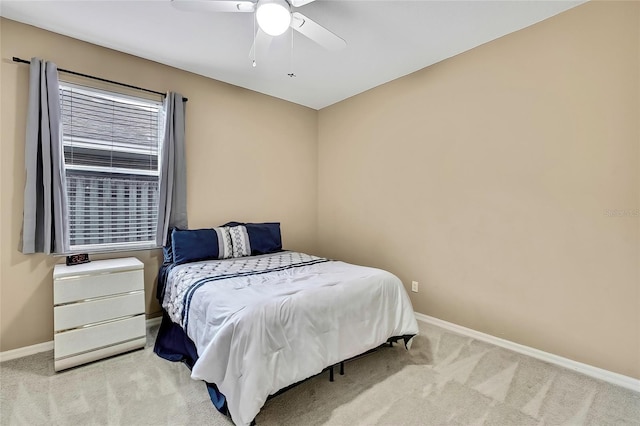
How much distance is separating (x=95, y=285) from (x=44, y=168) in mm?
1015

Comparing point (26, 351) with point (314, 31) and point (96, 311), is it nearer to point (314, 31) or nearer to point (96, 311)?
point (96, 311)

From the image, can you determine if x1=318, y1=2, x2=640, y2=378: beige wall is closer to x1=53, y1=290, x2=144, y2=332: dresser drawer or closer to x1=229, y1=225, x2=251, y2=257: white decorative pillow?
x1=229, y1=225, x2=251, y2=257: white decorative pillow

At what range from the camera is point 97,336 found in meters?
2.28

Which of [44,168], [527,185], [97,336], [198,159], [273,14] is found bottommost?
[97,336]

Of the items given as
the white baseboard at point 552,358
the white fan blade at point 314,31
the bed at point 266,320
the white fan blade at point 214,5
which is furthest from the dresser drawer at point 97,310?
the white baseboard at point 552,358

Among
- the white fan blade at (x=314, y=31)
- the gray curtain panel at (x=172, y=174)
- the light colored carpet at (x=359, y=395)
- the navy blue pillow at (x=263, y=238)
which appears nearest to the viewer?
the light colored carpet at (x=359, y=395)

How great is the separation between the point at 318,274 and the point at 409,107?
211 centimetres

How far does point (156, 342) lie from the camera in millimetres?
2547

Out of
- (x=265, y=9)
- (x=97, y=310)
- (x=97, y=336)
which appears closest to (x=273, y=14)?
(x=265, y=9)

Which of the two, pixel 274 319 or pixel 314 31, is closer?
pixel 274 319

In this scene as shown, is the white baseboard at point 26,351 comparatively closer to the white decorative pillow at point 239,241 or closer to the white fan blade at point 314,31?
the white decorative pillow at point 239,241

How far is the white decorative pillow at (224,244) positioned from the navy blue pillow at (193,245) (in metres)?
0.04

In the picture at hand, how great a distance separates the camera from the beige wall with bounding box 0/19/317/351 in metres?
2.31

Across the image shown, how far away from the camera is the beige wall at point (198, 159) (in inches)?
90.9
